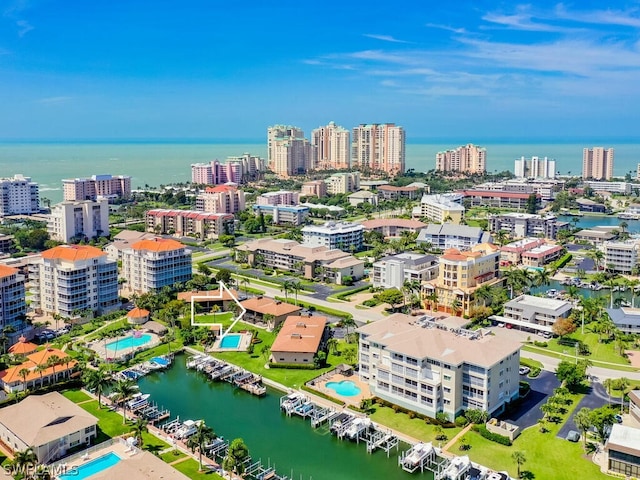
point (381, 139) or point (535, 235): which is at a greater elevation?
point (381, 139)

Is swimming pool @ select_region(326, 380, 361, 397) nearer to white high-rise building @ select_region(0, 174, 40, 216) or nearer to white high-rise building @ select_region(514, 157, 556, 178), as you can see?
white high-rise building @ select_region(0, 174, 40, 216)

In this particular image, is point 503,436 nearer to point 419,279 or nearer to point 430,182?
point 419,279

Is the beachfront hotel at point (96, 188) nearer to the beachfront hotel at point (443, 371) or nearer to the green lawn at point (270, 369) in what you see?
the green lawn at point (270, 369)

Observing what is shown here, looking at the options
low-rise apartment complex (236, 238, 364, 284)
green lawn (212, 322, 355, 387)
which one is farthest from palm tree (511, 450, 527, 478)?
low-rise apartment complex (236, 238, 364, 284)

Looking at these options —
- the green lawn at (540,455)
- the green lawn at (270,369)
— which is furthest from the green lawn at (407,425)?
the green lawn at (270,369)

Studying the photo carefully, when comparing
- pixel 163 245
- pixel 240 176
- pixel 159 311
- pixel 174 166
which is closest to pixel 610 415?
pixel 159 311

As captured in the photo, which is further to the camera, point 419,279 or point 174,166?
point 174,166

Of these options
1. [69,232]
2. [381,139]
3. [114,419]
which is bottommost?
[114,419]
